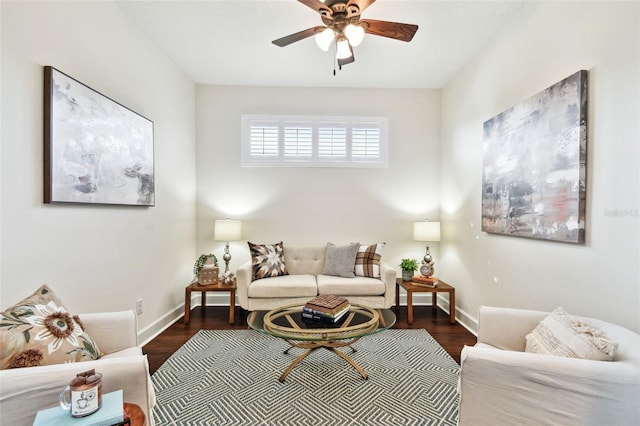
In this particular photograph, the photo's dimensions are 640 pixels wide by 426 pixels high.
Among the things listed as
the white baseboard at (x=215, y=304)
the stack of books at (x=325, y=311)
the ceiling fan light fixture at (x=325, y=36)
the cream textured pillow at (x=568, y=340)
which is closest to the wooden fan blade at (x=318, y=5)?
the ceiling fan light fixture at (x=325, y=36)

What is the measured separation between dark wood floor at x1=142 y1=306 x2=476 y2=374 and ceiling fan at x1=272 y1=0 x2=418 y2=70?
8.72 feet

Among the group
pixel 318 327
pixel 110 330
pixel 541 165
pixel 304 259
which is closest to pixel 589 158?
pixel 541 165

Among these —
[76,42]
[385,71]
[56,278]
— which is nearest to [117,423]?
[56,278]

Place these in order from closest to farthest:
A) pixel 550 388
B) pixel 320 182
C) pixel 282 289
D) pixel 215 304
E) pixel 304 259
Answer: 1. pixel 550 388
2. pixel 282 289
3. pixel 304 259
4. pixel 215 304
5. pixel 320 182

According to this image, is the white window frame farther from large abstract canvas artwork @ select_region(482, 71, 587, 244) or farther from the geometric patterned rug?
the geometric patterned rug

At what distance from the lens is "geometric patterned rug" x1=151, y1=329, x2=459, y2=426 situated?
71.5 inches

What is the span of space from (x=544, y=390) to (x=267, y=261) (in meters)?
2.78

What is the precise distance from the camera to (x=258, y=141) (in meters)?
4.07

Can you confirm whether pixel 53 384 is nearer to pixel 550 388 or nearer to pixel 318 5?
pixel 550 388

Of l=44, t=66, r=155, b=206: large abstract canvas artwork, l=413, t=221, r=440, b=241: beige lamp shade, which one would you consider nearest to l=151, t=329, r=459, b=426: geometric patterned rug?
l=413, t=221, r=440, b=241: beige lamp shade

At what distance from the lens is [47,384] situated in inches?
43.9

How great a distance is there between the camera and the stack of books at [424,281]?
348cm

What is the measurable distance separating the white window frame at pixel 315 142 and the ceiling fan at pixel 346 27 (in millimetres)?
1781

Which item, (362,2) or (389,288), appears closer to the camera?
(362,2)
